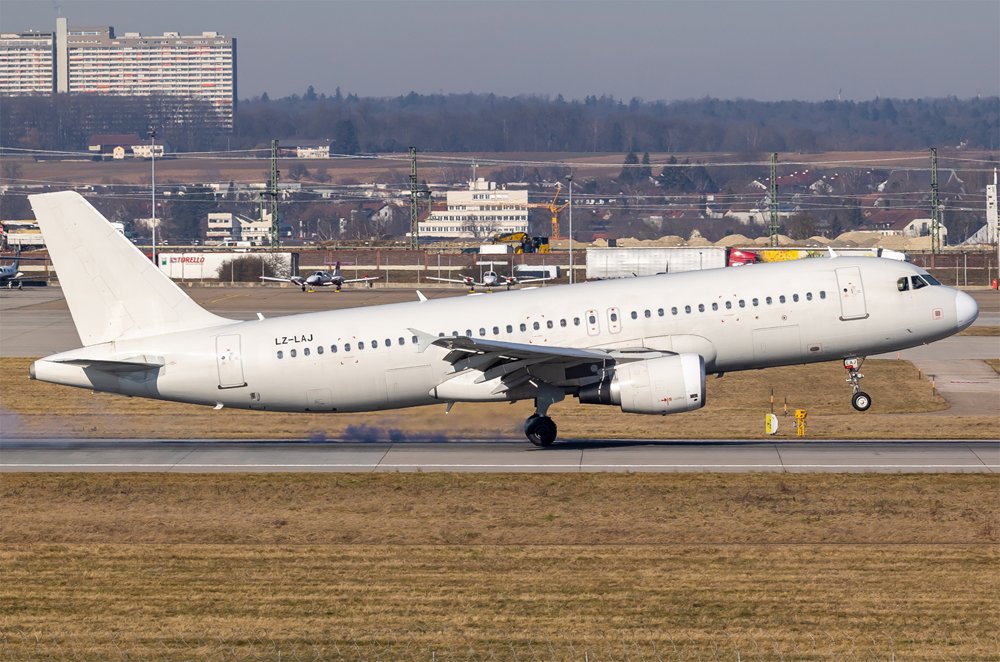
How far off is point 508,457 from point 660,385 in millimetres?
5114

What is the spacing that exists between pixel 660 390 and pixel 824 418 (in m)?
12.6

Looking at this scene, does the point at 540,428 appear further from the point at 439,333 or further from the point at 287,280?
the point at 287,280

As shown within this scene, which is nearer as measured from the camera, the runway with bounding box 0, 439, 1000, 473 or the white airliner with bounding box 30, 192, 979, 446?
the runway with bounding box 0, 439, 1000, 473

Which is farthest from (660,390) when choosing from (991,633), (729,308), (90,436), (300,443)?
(90,436)

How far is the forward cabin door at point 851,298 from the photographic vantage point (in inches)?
1699

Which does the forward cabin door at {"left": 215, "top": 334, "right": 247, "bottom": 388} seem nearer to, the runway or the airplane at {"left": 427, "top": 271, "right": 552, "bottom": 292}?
the runway

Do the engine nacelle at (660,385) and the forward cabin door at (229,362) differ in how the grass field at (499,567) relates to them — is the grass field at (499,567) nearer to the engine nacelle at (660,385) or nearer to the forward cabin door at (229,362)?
the engine nacelle at (660,385)

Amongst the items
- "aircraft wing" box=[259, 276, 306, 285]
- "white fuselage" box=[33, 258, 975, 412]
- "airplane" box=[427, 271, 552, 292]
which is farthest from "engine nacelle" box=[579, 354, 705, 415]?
"aircraft wing" box=[259, 276, 306, 285]

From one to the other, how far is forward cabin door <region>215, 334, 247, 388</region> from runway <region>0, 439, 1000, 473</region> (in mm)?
2335

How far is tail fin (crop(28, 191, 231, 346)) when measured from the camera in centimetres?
4219

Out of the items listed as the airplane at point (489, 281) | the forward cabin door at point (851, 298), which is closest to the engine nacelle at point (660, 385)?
the forward cabin door at point (851, 298)

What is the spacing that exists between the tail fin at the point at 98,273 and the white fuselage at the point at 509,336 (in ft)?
2.12

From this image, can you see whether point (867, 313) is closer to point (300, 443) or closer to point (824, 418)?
point (824, 418)

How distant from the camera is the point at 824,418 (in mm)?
51312
